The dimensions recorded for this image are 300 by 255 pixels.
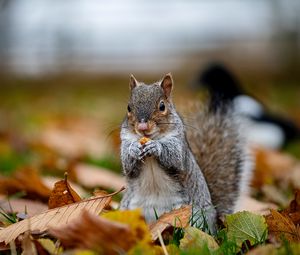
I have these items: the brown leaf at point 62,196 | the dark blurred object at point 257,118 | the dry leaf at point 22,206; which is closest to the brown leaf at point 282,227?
the brown leaf at point 62,196

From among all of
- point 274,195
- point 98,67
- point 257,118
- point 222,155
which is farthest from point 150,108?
point 98,67

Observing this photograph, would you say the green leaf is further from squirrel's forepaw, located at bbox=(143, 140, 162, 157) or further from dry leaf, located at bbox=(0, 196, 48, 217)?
dry leaf, located at bbox=(0, 196, 48, 217)

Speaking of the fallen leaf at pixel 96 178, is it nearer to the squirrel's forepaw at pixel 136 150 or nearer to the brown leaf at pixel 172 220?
the squirrel's forepaw at pixel 136 150

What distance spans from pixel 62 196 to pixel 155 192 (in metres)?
0.25

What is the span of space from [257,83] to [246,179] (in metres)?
7.69

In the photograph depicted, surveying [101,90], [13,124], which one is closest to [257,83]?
[101,90]

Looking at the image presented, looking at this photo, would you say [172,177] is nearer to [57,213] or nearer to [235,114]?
[57,213]

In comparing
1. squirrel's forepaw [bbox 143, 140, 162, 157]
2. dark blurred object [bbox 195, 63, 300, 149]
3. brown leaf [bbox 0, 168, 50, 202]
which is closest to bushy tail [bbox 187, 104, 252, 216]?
squirrel's forepaw [bbox 143, 140, 162, 157]

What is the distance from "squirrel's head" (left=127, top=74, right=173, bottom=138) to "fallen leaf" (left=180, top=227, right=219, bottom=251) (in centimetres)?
35

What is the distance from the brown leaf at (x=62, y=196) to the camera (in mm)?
1799

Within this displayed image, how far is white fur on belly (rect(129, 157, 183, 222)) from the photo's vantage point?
1.89m

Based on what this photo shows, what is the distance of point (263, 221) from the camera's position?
168 cm

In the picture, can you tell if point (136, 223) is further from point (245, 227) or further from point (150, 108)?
point (150, 108)

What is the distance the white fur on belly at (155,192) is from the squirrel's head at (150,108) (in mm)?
91
